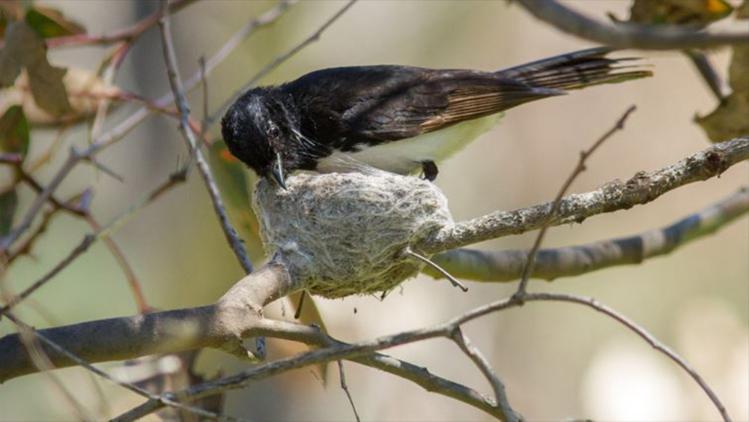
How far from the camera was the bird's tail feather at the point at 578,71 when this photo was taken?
177 inches

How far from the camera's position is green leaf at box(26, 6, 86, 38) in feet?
13.3

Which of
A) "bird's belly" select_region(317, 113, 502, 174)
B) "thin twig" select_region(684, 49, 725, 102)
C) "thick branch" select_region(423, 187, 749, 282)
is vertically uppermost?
"bird's belly" select_region(317, 113, 502, 174)

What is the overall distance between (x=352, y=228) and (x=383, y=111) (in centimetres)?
88

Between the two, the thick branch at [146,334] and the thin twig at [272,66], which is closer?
the thick branch at [146,334]

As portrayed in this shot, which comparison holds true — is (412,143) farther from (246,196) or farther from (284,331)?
(284,331)

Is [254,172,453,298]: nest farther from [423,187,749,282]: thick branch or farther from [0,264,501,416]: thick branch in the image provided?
[0,264,501,416]: thick branch

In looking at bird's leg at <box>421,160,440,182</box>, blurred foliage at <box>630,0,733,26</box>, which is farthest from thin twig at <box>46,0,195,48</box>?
blurred foliage at <box>630,0,733,26</box>

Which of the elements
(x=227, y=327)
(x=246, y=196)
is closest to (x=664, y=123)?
(x=246, y=196)

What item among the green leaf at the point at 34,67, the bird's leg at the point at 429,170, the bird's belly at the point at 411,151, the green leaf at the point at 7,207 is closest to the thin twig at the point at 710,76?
the bird's belly at the point at 411,151

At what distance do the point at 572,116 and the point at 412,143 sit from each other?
455 centimetres

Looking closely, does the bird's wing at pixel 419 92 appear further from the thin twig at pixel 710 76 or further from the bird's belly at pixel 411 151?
the thin twig at pixel 710 76

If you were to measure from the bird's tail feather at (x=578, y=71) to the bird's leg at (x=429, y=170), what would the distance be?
54cm

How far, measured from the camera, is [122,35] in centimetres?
414

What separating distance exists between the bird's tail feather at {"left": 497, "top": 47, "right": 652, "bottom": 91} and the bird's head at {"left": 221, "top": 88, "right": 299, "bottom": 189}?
1.04 metres
